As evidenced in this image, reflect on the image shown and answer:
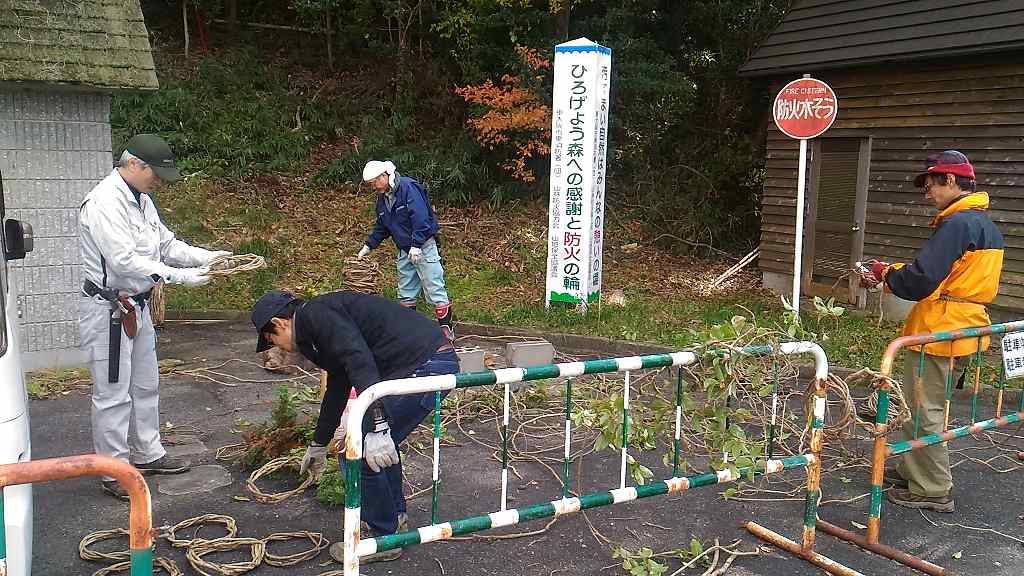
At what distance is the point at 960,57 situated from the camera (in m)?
9.02

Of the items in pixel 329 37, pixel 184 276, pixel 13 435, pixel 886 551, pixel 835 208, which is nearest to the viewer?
pixel 13 435

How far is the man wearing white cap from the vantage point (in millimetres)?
8000

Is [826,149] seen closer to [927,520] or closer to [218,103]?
[927,520]

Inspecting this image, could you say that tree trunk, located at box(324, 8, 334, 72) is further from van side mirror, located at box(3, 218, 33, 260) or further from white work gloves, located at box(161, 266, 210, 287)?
van side mirror, located at box(3, 218, 33, 260)

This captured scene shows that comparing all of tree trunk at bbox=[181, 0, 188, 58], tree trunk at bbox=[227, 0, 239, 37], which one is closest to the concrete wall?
tree trunk at bbox=[181, 0, 188, 58]

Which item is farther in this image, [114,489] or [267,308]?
[114,489]

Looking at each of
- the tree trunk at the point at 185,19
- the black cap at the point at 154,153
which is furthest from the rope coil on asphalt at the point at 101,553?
the tree trunk at the point at 185,19

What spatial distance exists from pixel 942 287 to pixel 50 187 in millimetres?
7304

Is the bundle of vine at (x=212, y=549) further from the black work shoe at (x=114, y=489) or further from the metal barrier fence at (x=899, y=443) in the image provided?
the metal barrier fence at (x=899, y=443)

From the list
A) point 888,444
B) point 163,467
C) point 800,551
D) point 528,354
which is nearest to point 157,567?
point 163,467

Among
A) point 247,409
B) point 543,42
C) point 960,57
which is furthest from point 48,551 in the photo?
point 543,42

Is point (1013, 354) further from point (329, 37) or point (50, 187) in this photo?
point (329, 37)

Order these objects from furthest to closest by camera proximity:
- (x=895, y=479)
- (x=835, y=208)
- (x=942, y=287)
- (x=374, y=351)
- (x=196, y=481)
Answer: (x=835, y=208) → (x=895, y=479) → (x=196, y=481) → (x=942, y=287) → (x=374, y=351)

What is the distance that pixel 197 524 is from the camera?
4.15m
